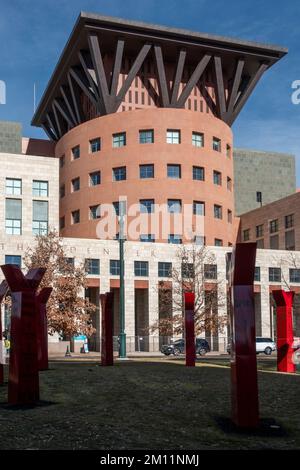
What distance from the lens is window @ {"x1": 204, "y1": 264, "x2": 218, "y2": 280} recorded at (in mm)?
68750

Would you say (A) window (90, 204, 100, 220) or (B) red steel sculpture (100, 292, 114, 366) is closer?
(B) red steel sculpture (100, 292, 114, 366)

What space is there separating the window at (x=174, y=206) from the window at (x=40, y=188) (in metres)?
14.0

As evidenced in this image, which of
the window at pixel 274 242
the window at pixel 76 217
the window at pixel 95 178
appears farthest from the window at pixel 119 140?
the window at pixel 274 242

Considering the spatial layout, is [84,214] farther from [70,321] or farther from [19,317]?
[19,317]

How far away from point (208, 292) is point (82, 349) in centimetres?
1437

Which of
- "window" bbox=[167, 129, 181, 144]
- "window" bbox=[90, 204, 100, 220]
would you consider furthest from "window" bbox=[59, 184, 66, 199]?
"window" bbox=[167, 129, 181, 144]

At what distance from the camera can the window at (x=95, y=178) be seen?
258ft

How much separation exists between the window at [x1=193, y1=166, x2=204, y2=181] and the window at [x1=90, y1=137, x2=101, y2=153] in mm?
11658

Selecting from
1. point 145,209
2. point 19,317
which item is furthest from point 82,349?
point 19,317

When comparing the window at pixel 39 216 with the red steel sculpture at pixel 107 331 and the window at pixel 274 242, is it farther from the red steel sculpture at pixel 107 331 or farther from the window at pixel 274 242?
the red steel sculpture at pixel 107 331

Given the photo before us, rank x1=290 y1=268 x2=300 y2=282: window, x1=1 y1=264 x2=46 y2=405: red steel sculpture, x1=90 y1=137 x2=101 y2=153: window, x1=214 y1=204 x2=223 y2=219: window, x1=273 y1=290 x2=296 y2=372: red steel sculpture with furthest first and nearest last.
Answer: x1=214 y1=204 x2=223 y2=219: window, x1=90 y1=137 x2=101 y2=153: window, x1=290 y1=268 x2=300 y2=282: window, x1=273 y1=290 x2=296 y2=372: red steel sculpture, x1=1 y1=264 x2=46 y2=405: red steel sculpture

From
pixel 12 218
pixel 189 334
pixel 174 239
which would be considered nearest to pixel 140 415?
pixel 189 334

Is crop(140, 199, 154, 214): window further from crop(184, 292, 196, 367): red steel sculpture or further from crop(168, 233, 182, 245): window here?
crop(184, 292, 196, 367): red steel sculpture

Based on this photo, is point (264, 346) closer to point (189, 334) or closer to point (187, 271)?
point (187, 271)
